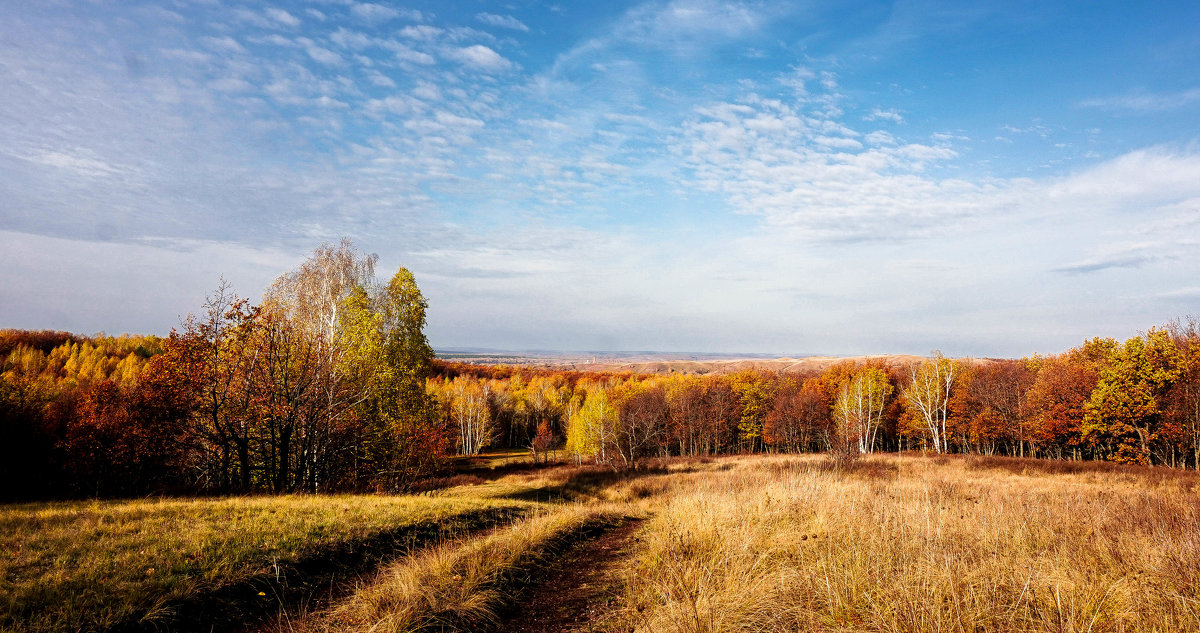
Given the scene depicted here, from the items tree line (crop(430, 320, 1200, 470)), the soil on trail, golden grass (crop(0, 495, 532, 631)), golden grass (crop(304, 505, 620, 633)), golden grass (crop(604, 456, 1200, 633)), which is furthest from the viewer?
tree line (crop(430, 320, 1200, 470))

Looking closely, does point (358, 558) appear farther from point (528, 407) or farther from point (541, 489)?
point (528, 407)

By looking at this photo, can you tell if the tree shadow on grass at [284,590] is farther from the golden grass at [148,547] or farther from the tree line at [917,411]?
the tree line at [917,411]

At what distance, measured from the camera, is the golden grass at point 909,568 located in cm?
404

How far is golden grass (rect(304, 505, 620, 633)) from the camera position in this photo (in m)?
5.36

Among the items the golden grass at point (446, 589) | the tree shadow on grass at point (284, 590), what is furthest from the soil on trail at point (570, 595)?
the tree shadow on grass at point (284, 590)

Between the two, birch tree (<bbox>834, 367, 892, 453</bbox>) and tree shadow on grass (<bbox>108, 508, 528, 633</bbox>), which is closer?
tree shadow on grass (<bbox>108, 508, 528, 633</bbox>)

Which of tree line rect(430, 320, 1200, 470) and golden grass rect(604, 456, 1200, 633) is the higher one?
golden grass rect(604, 456, 1200, 633)

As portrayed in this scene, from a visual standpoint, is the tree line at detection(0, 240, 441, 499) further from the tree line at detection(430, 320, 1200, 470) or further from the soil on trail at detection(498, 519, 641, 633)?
the tree line at detection(430, 320, 1200, 470)

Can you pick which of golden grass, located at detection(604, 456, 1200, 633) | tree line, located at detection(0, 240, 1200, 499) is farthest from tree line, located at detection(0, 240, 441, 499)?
golden grass, located at detection(604, 456, 1200, 633)

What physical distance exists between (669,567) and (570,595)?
158 centimetres

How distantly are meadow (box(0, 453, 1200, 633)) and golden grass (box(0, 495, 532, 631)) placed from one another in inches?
1.3

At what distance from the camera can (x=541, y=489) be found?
83.7ft

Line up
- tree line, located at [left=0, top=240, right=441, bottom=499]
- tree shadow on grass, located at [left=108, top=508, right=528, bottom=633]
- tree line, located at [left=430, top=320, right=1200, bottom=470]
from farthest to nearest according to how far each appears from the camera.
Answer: tree line, located at [left=430, top=320, right=1200, bottom=470] → tree line, located at [left=0, top=240, right=441, bottom=499] → tree shadow on grass, located at [left=108, top=508, right=528, bottom=633]

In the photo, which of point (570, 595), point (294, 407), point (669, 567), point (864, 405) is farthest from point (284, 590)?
point (864, 405)
